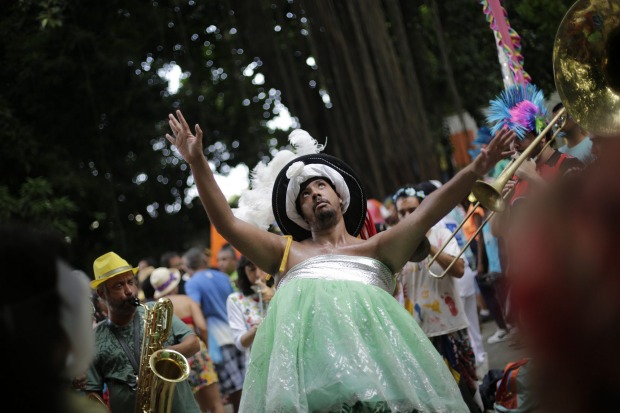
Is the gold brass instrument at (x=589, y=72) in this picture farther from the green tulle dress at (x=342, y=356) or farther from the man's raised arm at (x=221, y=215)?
the man's raised arm at (x=221, y=215)

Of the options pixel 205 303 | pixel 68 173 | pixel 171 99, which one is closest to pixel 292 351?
pixel 205 303

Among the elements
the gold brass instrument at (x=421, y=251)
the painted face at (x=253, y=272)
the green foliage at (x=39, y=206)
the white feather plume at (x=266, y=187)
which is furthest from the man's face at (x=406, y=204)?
the green foliage at (x=39, y=206)

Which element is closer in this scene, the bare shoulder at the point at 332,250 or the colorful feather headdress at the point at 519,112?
the bare shoulder at the point at 332,250

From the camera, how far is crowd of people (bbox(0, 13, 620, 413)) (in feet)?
4.52

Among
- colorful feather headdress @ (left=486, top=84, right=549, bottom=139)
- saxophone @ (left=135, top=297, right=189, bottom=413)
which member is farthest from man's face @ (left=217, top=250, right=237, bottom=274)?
colorful feather headdress @ (left=486, top=84, right=549, bottom=139)

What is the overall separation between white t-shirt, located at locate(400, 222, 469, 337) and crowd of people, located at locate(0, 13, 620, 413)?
1 cm

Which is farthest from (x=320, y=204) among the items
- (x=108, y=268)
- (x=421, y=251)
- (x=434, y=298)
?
(x=434, y=298)

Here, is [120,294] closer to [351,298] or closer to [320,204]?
[320,204]

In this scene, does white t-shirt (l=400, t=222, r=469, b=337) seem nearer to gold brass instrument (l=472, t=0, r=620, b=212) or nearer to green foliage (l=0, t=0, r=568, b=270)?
gold brass instrument (l=472, t=0, r=620, b=212)

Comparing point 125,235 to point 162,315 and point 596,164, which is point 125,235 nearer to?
point 162,315

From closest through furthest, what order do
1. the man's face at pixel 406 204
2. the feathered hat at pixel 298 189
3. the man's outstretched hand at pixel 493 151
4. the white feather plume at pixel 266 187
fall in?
the man's outstretched hand at pixel 493 151 → the feathered hat at pixel 298 189 → the white feather plume at pixel 266 187 → the man's face at pixel 406 204

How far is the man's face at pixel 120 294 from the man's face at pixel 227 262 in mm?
5457

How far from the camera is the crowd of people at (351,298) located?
4.52 feet

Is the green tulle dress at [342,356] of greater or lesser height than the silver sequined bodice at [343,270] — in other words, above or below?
below
